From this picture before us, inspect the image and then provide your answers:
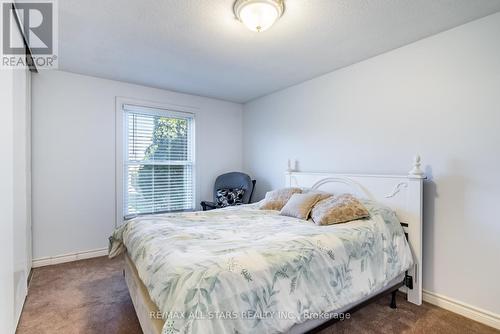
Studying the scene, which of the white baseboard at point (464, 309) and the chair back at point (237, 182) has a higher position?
the chair back at point (237, 182)

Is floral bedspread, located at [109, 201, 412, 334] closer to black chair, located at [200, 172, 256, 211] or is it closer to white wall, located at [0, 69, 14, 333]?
white wall, located at [0, 69, 14, 333]

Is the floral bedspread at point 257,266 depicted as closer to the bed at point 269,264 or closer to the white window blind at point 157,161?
the bed at point 269,264

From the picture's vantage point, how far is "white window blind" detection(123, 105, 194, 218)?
3.62 m

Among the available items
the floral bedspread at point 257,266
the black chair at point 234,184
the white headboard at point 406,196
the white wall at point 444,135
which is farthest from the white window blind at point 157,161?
the white headboard at point 406,196

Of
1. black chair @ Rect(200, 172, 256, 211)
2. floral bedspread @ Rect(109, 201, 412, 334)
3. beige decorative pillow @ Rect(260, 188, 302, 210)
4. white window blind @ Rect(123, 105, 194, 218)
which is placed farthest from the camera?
black chair @ Rect(200, 172, 256, 211)

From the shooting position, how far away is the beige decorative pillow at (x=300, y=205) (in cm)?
242

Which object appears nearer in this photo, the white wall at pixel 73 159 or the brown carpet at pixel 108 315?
the brown carpet at pixel 108 315

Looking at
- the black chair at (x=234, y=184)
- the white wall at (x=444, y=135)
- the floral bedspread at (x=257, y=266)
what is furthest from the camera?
the black chair at (x=234, y=184)

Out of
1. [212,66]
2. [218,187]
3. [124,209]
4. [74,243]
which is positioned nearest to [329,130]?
[212,66]

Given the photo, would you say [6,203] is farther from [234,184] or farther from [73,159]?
[234,184]

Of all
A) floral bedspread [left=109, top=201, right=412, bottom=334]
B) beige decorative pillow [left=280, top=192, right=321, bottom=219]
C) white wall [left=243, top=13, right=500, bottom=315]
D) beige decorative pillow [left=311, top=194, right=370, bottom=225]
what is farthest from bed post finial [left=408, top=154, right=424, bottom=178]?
beige decorative pillow [left=280, top=192, right=321, bottom=219]

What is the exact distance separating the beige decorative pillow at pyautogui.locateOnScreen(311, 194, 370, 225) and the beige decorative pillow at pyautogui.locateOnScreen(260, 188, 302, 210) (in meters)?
0.57

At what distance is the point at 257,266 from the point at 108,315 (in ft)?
5.11

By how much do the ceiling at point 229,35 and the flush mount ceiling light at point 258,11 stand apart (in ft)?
0.27
